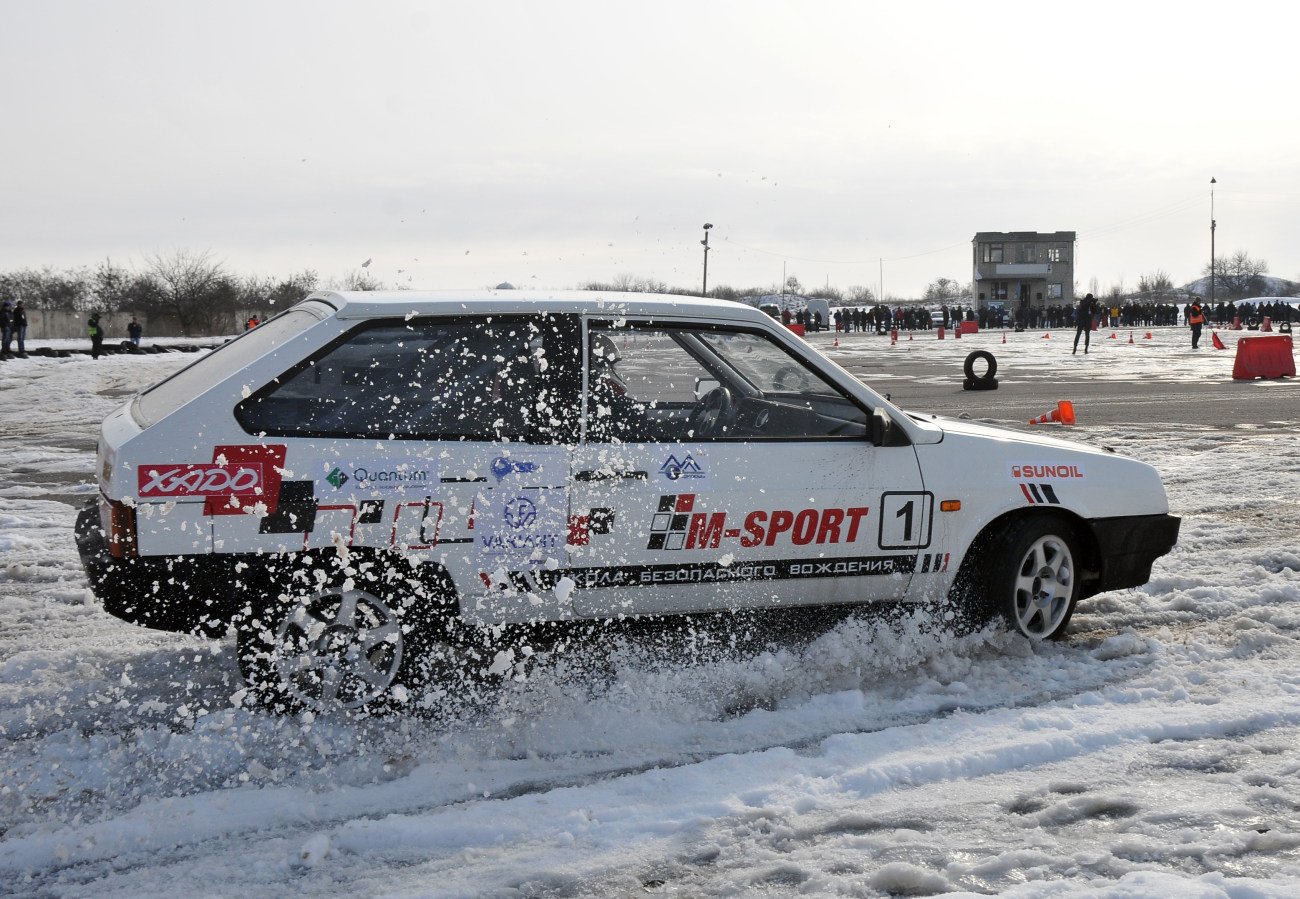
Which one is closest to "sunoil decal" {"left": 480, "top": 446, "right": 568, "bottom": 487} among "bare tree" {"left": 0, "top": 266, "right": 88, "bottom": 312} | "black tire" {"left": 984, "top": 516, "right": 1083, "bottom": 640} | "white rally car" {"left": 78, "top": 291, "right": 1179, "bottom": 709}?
"white rally car" {"left": 78, "top": 291, "right": 1179, "bottom": 709}

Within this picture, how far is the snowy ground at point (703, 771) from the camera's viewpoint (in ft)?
9.70

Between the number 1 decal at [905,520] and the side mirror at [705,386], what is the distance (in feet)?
2.72

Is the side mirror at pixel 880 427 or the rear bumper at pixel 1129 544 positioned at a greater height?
the side mirror at pixel 880 427

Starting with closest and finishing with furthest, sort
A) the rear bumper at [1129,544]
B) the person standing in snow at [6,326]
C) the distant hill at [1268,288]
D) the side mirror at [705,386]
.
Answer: the side mirror at [705,386] < the rear bumper at [1129,544] < the person standing in snow at [6,326] < the distant hill at [1268,288]

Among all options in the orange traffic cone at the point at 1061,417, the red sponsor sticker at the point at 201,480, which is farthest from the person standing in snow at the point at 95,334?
the red sponsor sticker at the point at 201,480

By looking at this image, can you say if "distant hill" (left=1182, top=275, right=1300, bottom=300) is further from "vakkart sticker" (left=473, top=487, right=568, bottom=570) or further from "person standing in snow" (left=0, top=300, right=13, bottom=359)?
"vakkart sticker" (left=473, top=487, right=568, bottom=570)

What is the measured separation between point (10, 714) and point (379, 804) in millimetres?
1692

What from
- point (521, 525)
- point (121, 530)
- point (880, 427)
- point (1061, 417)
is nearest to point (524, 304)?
point (521, 525)

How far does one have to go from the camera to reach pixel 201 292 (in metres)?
60.0

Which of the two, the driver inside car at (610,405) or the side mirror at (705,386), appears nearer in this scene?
the driver inside car at (610,405)

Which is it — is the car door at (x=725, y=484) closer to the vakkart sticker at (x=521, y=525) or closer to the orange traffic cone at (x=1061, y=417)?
the vakkart sticker at (x=521, y=525)

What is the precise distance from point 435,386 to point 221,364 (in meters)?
0.87

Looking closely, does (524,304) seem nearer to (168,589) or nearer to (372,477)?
(372,477)

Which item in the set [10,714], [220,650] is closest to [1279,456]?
[220,650]
